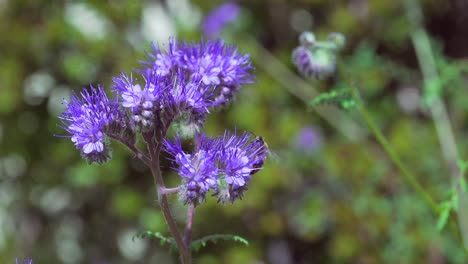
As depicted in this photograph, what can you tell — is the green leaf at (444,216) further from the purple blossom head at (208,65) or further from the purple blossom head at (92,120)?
the purple blossom head at (92,120)

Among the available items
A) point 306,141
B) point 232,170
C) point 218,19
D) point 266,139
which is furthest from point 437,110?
point 232,170

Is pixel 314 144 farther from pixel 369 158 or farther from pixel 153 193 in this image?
pixel 153 193

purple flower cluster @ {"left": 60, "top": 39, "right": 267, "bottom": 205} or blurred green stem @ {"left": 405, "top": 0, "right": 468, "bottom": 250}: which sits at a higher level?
blurred green stem @ {"left": 405, "top": 0, "right": 468, "bottom": 250}

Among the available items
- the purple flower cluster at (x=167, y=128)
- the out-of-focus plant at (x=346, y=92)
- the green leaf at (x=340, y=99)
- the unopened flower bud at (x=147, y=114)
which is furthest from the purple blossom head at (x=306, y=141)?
the unopened flower bud at (x=147, y=114)

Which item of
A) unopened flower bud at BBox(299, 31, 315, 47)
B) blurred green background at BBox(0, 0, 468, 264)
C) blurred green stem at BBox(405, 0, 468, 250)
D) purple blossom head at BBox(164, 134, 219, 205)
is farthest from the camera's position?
blurred green background at BBox(0, 0, 468, 264)


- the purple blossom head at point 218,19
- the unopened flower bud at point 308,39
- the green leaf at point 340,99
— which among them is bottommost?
the green leaf at point 340,99

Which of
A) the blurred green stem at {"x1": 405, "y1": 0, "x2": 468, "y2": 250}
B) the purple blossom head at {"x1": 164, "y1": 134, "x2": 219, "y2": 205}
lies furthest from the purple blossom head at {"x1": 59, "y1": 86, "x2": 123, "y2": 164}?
the blurred green stem at {"x1": 405, "y1": 0, "x2": 468, "y2": 250}

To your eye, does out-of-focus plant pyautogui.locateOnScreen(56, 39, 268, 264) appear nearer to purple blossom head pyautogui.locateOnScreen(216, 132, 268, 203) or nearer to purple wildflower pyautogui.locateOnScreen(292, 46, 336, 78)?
purple blossom head pyautogui.locateOnScreen(216, 132, 268, 203)
